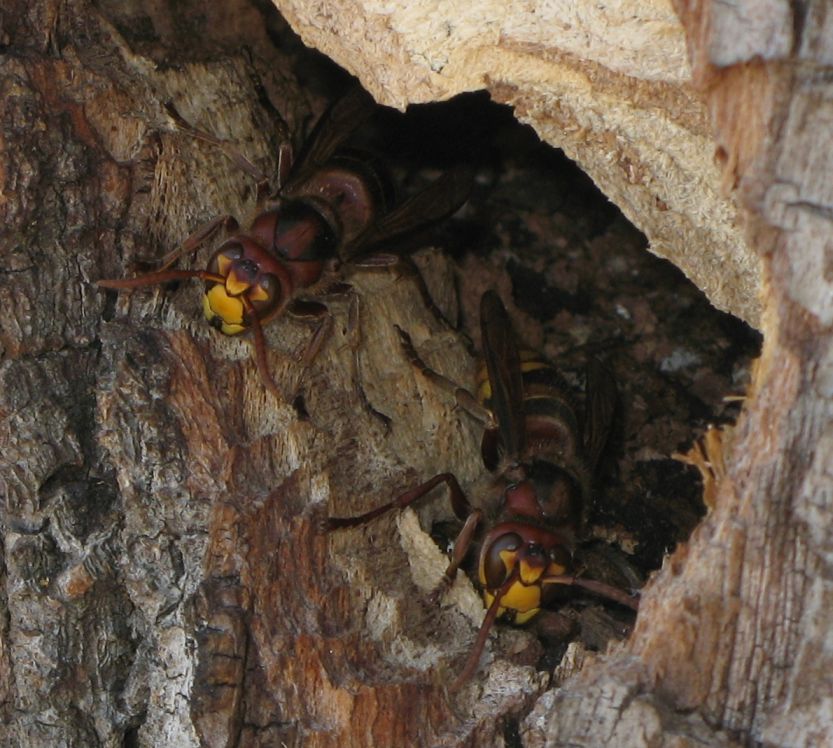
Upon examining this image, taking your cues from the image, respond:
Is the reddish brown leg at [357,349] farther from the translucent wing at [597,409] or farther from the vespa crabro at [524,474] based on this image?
the translucent wing at [597,409]

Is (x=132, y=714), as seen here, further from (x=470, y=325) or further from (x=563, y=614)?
(x=470, y=325)

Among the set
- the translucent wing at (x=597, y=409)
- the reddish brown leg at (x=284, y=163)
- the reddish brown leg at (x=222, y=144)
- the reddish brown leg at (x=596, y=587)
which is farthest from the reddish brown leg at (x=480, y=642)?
the reddish brown leg at (x=284, y=163)

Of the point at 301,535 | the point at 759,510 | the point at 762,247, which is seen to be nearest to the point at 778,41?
the point at 762,247

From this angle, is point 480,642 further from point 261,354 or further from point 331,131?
point 331,131

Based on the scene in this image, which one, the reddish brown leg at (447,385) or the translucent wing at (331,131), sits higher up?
the translucent wing at (331,131)

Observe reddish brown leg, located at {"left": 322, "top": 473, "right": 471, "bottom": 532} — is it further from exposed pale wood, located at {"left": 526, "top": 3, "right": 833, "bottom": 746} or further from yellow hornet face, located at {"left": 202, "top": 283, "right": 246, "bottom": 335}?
exposed pale wood, located at {"left": 526, "top": 3, "right": 833, "bottom": 746}

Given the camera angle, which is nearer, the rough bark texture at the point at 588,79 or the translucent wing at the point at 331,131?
the rough bark texture at the point at 588,79
